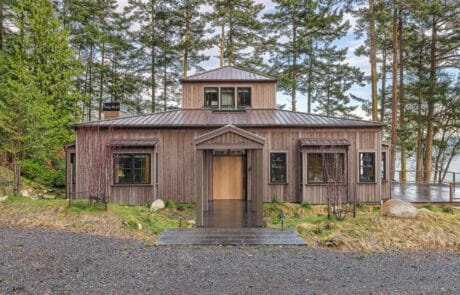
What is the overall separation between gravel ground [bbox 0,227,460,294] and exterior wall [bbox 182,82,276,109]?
8.69 meters

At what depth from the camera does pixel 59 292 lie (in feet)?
13.5

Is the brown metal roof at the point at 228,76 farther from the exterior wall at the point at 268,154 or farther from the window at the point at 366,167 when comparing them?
the window at the point at 366,167

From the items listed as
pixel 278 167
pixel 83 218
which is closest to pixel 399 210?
pixel 278 167

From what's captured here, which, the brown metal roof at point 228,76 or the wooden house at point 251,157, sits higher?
the brown metal roof at point 228,76

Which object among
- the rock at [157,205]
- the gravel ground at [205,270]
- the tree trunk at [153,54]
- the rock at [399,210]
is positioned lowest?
the gravel ground at [205,270]

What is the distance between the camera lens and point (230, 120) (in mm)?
12422

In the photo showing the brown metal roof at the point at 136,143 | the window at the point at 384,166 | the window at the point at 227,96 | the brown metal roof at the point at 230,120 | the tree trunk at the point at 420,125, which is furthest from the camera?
the tree trunk at the point at 420,125

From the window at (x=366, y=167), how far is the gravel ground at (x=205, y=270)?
5.84 m

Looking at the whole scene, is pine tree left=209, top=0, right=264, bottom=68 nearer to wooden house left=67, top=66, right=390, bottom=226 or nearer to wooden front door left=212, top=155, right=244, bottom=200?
wooden house left=67, top=66, right=390, bottom=226

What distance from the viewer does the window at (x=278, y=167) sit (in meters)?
11.8

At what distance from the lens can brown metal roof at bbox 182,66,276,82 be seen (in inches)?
550

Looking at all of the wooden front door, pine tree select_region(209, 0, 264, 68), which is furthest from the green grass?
pine tree select_region(209, 0, 264, 68)

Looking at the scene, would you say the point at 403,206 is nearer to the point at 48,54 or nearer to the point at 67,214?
the point at 67,214

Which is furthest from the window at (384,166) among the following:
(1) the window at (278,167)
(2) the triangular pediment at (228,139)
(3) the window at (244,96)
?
(2) the triangular pediment at (228,139)
